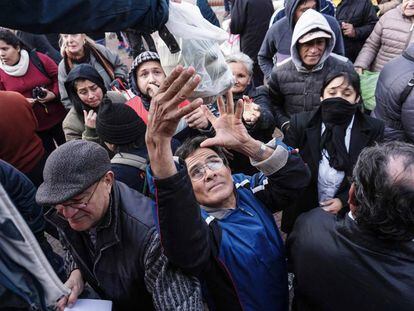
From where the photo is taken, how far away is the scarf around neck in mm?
3428

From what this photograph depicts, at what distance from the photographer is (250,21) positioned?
14.9ft

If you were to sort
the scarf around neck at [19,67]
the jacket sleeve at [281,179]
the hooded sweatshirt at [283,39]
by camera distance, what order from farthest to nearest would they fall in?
the scarf around neck at [19,67] < the hooded sweatshirt at [283,39] < the jacket sleeve at [281,179]

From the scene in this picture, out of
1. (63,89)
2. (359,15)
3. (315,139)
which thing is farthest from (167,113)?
(359,15)

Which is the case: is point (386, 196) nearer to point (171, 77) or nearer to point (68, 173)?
point (171, 77)

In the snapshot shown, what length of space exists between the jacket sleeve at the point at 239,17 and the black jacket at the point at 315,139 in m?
2.60

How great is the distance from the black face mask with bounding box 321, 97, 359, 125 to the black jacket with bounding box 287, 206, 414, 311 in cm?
94

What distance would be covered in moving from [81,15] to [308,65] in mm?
2115

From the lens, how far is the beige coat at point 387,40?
3309 mm

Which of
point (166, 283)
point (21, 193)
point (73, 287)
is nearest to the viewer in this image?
point (166, 283)

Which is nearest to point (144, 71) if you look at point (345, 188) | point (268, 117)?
point (268, 117)

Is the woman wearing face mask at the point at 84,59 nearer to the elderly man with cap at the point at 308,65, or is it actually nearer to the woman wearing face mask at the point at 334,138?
the elderly man with cap at the point at 308,65

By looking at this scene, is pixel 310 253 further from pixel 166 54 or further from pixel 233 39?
pixel 233 39

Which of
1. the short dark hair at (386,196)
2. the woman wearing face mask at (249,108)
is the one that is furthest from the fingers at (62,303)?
the woman wearing face mask at (249,108)

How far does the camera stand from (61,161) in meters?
1.41
